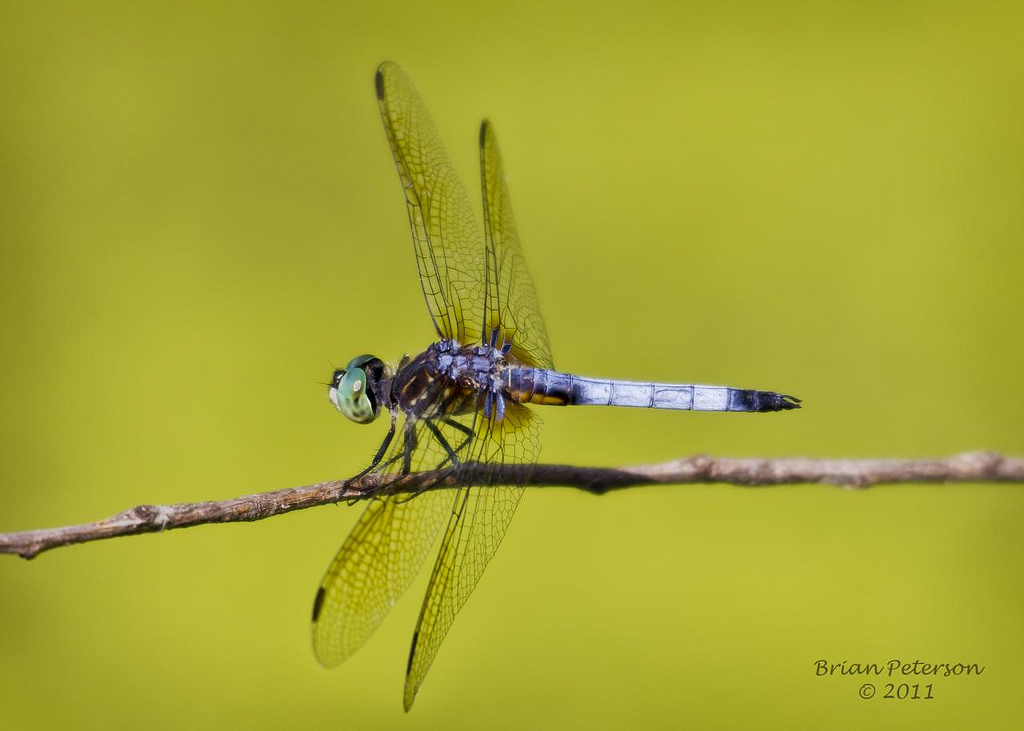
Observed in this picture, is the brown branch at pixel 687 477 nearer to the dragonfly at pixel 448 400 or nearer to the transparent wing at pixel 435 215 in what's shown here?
the dragonfly at pixel 448 400

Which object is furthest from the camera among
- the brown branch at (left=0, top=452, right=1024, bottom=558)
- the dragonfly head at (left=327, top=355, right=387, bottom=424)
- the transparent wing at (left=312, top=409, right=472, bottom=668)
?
the dragonfly head at (left=327, top=355, right=387, bottom=424)

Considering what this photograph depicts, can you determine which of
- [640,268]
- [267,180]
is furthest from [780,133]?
[267,180]

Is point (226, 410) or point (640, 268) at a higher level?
point (640, 268)

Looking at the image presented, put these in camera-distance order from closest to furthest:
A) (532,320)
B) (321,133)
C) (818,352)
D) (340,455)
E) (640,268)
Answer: (532,320)
(340,455)
(818,352)
(640,268)
(321,133)

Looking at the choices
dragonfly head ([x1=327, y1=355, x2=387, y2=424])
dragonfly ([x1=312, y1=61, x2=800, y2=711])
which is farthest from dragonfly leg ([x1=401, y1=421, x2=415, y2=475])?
dragonfly head ([x1=327, y1=355, x2=387, y2=424])

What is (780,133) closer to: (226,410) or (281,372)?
(281,372)

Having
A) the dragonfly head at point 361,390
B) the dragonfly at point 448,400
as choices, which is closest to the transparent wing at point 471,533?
the dragonfly at point 448,400

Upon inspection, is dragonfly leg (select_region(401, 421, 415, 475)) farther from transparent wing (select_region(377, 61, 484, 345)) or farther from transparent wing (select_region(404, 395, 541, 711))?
transparent wing (select_region(377, 61, 484, 345))

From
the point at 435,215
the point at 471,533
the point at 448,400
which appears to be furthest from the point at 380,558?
the point at 435,215
